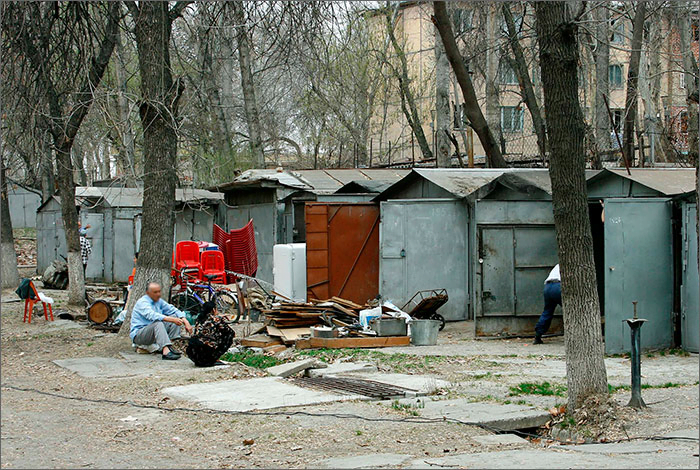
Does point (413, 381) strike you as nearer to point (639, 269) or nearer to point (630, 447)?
point (630, 447)

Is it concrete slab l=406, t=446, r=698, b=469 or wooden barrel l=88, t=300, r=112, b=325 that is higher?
wooden barrel l=88, t=300, r=112, b=325

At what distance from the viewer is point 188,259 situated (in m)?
21.2

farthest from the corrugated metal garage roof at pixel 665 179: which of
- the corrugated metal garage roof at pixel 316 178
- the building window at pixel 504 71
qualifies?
the building window at pixel 504 71

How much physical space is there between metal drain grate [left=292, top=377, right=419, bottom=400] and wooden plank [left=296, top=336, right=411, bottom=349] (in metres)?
2.71

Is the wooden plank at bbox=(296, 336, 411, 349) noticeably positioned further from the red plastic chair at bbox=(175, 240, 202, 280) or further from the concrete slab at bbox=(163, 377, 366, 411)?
the red plastic chair at bbox=(175, 240, 202, 280)

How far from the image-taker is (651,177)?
15047 millimetres

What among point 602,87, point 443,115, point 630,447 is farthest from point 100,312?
point 602,87

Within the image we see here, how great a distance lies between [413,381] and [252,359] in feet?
10.1

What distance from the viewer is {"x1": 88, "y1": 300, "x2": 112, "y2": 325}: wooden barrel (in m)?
16.2

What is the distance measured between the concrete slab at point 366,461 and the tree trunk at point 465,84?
1325 centimetres

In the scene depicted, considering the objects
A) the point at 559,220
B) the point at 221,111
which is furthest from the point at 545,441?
the point at 221,111

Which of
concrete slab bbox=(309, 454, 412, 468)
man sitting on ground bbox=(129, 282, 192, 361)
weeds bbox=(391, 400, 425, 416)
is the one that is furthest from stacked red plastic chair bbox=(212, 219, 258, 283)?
concrete slab bbox=(309, 454, 412, 468)

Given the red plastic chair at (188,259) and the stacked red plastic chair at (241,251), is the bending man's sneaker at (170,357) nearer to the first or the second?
the red plastic chair at (188,259)

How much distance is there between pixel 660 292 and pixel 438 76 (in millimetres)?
12613
